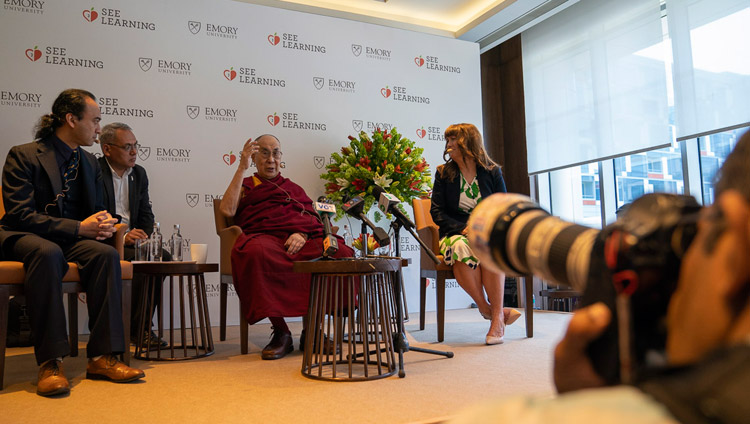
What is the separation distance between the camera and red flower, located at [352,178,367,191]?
407cm

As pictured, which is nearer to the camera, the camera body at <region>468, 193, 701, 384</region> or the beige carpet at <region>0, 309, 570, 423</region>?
the camera body at <region>468, 193, 701, 384</region>

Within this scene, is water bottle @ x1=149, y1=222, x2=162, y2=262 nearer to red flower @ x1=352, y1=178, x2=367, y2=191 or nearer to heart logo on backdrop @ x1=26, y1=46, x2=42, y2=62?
red flower @ x1=352, y1=178, x2=367, y2=191

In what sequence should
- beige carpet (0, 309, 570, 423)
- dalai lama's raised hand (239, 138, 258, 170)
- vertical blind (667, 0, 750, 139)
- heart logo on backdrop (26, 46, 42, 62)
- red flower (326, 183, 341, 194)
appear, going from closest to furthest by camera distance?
1. beige carpet (0, 309, 570, 423)
2. dalai lama's raised hand (239, 138, 258, 170)
3. vertical blind (667, 0, 750, 139)
4. heart logo on backdrop (26, 46, 42, 62)
5. red flower (326, 183, 341, 194)

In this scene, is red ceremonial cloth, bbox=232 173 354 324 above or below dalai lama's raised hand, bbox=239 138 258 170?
below

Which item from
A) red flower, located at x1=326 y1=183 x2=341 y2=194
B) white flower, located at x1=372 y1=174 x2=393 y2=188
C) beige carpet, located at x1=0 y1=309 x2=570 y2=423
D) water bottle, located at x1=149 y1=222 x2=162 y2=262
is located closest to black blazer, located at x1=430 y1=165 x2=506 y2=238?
beige carpet, located at x1=0 y1=309 x2=570 y2=423

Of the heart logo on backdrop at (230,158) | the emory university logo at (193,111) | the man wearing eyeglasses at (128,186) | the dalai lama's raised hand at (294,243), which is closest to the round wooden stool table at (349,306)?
the dalai lama's raised hand at (294,243)

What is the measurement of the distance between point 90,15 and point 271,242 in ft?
8.09

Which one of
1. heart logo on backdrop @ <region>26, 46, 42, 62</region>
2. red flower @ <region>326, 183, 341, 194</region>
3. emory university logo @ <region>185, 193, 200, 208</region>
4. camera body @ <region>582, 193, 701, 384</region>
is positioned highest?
heart logo on backdrop @ <region>26, 46, 42, 62</region>

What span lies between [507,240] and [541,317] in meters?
3.70

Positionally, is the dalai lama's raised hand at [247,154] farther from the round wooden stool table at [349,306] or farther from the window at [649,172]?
the window at [649,172]

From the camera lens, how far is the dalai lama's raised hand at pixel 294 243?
2.75 meters

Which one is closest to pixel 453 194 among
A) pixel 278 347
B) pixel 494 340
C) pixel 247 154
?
pixel 494 340

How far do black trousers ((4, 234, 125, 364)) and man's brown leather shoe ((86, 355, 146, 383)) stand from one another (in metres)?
0.04

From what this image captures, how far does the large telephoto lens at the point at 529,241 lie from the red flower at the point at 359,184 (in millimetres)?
3368
